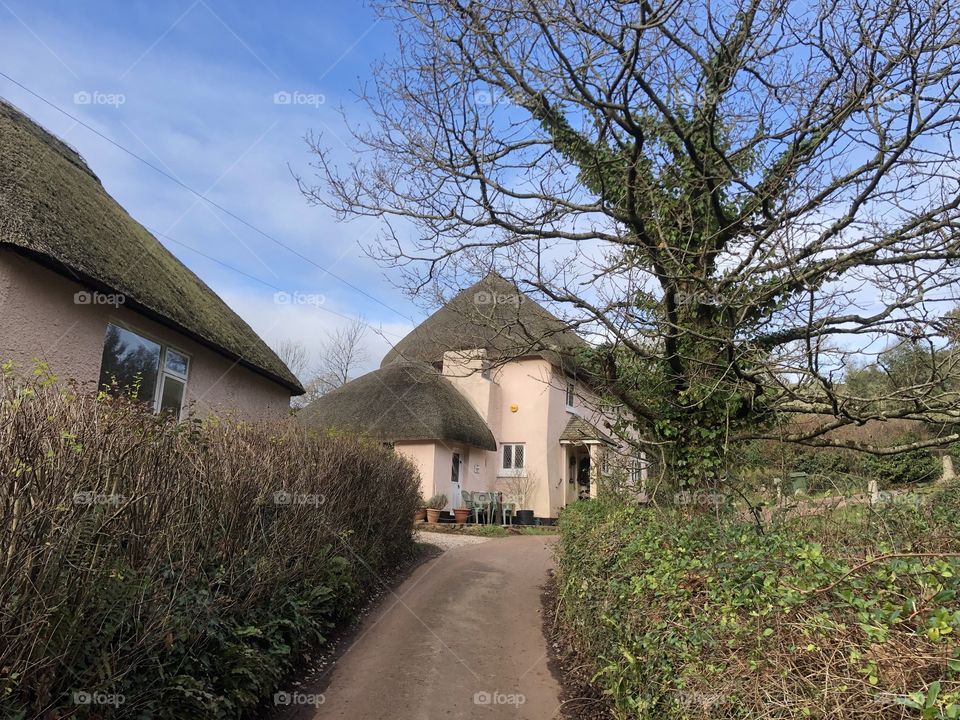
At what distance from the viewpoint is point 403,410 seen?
20.6m

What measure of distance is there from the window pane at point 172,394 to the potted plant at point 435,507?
32.4 ft

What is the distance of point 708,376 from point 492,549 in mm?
8392

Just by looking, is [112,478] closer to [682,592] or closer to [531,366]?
[682,592]

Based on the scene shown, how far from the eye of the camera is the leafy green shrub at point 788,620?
262 centimetres

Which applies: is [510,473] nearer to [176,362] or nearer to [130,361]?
[176,362]

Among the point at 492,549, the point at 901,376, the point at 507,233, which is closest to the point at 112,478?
the point at 507,233

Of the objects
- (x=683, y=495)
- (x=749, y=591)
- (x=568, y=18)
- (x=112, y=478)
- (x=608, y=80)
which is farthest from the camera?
(x=683, y=495)

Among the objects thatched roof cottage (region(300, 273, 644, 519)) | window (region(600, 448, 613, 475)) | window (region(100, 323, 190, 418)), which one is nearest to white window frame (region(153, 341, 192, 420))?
window (region(100, 323, 190, 418))

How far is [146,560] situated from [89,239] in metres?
6.56

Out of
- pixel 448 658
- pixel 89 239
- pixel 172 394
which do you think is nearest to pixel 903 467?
pixel 448 658

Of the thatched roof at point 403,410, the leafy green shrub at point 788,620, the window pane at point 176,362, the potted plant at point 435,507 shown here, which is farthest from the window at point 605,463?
the potted plant at point 435,507

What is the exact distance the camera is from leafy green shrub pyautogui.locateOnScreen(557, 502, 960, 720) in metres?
2.62

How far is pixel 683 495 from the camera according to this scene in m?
8.09

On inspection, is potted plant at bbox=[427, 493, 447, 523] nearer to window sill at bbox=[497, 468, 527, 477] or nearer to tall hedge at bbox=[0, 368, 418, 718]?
window sill at bbox=[497, 468, 527, 477]
